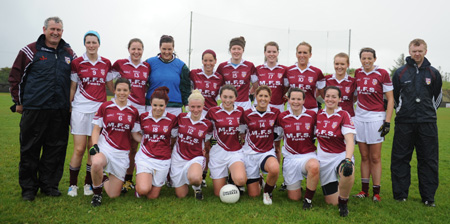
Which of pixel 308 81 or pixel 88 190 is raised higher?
pixel 308 81

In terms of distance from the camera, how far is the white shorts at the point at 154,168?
429 cm

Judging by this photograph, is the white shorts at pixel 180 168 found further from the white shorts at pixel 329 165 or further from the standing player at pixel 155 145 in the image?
the white shorts at pixel 329 165

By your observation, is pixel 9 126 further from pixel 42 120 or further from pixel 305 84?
pixel 305 84

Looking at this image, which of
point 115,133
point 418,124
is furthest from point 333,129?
point 115,133

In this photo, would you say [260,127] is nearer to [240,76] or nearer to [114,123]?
[240,76]

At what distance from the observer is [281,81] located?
16.7 ft

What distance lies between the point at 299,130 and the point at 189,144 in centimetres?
152

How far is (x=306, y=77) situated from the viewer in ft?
16.4

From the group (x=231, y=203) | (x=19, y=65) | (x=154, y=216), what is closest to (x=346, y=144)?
(x=231, y=203)

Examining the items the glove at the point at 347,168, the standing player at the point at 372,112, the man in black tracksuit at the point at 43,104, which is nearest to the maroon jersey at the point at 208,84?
the man in black tracksuit at the point at 43,104

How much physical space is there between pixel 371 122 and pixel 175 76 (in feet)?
9.72

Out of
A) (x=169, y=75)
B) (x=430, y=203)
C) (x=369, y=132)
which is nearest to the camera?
(x=430, y=203)

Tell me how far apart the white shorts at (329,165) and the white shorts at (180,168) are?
1.62m

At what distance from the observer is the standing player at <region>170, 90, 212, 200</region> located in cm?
437
